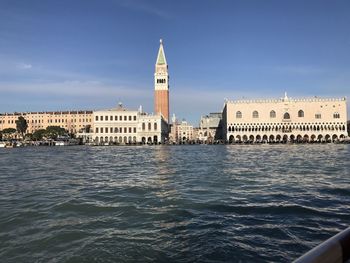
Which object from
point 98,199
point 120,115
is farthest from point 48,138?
point 98,199

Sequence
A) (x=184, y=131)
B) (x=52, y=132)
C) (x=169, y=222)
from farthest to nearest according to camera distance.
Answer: (x=184, y=131) → (x=52, y=132) → (x=169, y=222)

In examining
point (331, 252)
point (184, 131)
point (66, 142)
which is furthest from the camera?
point (184, 131)

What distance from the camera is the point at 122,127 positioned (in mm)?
119938

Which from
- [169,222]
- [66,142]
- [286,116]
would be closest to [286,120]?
[286,116]

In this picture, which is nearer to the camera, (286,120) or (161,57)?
(286,120)

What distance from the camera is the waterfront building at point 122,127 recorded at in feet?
390

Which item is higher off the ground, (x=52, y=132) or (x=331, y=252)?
(x=52, y=132)

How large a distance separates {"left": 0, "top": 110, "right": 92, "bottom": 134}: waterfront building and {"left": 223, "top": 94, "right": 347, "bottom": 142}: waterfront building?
55.4 metres

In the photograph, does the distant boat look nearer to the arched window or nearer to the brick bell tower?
the brick bell tower

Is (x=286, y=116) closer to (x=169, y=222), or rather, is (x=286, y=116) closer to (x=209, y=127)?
(x=209, y=127)

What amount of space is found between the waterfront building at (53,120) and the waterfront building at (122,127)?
2314 cm

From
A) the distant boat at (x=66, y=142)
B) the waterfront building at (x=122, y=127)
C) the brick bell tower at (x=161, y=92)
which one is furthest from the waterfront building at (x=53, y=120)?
the brick bell tower at (x=161, y=92)

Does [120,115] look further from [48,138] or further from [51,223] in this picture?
[51,223]

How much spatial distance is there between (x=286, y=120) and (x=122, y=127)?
48087 mm
